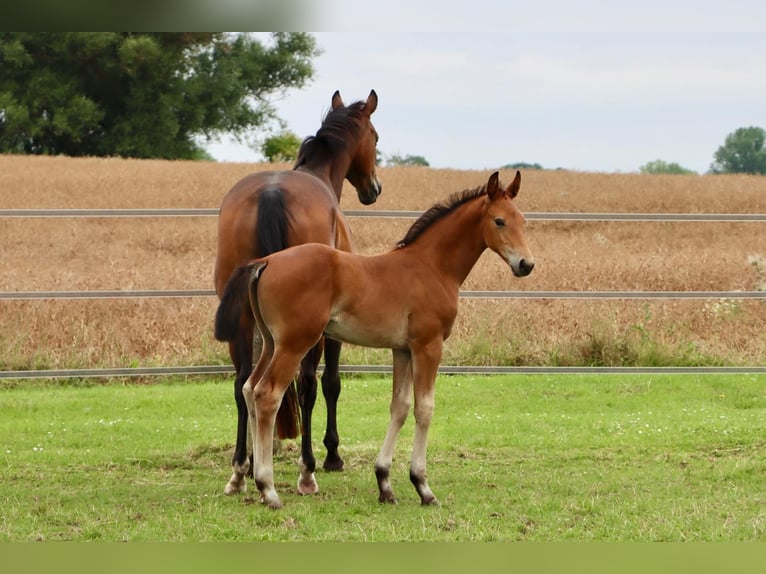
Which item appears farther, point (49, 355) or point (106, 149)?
point (106, 149)

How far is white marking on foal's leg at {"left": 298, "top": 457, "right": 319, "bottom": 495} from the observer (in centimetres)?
578

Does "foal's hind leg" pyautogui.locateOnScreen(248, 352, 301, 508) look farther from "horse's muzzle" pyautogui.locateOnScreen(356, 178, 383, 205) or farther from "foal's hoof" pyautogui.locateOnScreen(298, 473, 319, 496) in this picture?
"horse's muzzle" pyautogui.locateOnScreen(356, 178, 383, 205)

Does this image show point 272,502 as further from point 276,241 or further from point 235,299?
point 276,241

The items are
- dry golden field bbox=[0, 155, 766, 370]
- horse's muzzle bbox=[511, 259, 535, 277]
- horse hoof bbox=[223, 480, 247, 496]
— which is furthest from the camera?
dry golden field bbox=[0, 155, 766, 370]

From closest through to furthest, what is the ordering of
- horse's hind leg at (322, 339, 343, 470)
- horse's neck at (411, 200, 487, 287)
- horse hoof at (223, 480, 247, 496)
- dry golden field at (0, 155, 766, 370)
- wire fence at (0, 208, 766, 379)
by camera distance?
horse's neck at (411, 200, 487, 287) → horse hoof at (223, 480, 247, 496) → horse's hind leg at (322, 339, 343, 470) → wire fence at (0, 208, 766, 379) → dry golden field at (0, 155, 766, 370)

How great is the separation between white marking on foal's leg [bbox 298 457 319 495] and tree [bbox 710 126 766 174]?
40.2m

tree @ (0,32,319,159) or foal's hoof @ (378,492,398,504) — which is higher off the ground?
tree @ (0,32,319,159)

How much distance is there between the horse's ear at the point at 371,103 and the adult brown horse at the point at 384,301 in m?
1.75

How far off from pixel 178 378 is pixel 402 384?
15.4 feet

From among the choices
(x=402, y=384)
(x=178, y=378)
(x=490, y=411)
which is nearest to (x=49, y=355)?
(x=178, y=378)

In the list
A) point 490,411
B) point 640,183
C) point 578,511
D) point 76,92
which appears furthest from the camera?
point 76,92

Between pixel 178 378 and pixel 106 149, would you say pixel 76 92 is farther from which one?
pixel 178 378

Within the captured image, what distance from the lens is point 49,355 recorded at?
383 inches

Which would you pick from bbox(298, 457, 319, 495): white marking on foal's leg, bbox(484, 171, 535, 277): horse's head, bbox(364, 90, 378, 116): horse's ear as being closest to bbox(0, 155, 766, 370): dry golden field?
bbox(364, 90, 378, 116): horse's ear
